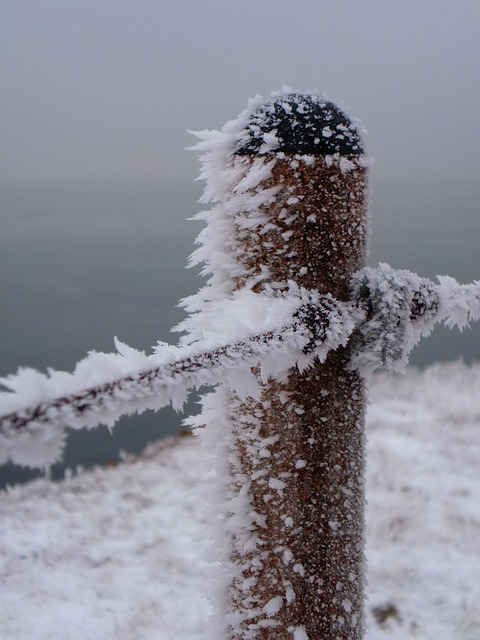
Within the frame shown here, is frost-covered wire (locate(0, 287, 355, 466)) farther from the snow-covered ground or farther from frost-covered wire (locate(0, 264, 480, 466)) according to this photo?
the snow-covered ground

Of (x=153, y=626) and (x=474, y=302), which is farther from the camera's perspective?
(x=153, y=626)

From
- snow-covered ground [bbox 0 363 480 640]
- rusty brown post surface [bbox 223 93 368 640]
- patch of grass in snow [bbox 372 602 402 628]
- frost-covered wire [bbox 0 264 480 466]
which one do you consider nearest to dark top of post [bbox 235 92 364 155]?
rusty brown post surface [bbox 223 93 368 640]

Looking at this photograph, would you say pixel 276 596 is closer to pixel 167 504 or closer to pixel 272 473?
pixel 272 473

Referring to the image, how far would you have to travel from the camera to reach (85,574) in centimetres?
372

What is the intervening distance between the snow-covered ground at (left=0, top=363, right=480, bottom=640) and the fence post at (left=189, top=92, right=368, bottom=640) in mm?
1013

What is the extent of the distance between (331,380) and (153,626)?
2.51m

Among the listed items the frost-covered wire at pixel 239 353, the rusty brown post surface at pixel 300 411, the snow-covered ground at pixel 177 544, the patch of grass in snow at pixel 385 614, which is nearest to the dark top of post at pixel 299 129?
the rusty brown post surface at pixel 300 411

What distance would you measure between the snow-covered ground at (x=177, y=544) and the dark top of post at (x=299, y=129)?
128 centimetres

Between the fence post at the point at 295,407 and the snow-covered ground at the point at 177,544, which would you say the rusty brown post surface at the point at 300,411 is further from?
the snow-covered ground at the point at 177,544

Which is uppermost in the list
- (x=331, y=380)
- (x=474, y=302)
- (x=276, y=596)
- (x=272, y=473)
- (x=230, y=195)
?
(x=230, y=195)

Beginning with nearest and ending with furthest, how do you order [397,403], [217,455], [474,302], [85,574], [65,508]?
[217,455], [474,302], [85,574], [65,508], [397,403]

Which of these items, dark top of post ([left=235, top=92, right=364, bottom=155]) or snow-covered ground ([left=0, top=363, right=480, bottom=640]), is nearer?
dark top of post ([left=235, top=92, right=364, bottom=155])

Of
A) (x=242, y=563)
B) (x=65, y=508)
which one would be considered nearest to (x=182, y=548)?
(x=65, y=508)

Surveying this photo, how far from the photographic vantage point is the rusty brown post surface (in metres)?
1.25
